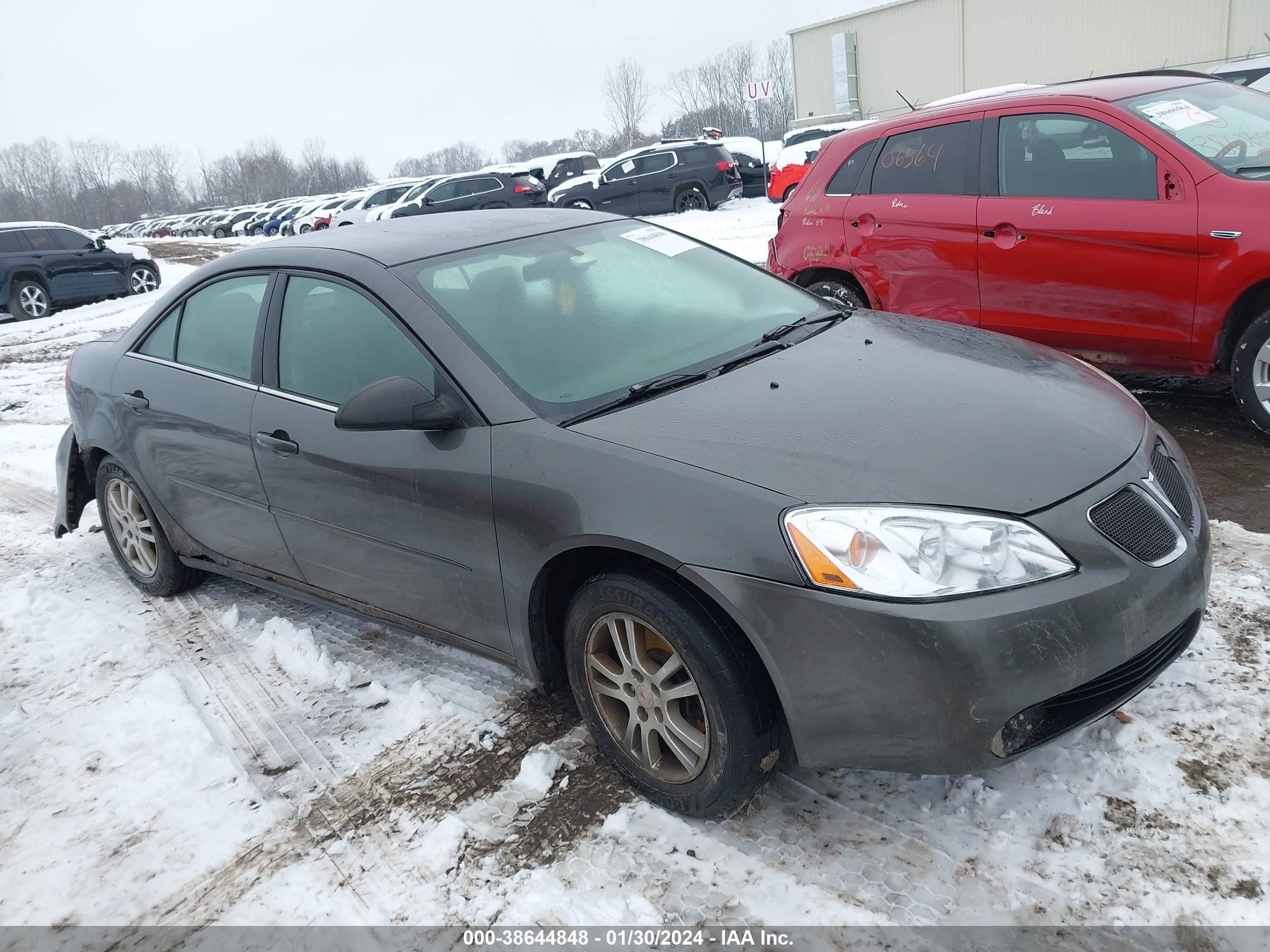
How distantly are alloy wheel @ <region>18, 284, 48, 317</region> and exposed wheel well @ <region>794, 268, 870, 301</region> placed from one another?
15.2 meters

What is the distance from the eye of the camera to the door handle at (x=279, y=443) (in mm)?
3340

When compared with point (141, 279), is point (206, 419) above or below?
above

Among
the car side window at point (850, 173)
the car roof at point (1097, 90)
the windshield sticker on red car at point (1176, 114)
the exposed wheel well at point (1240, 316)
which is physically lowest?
the exposed wheel well at point (1240, 316)

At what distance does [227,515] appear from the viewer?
3.82 metres

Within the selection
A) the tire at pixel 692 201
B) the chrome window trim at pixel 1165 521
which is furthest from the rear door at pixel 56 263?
the chrome window trim at pixel 1165 521

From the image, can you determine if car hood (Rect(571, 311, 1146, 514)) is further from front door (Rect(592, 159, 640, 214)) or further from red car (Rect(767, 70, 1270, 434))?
front door (Rect(592, 159, 640, 214))

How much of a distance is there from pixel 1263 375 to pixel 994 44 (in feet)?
124

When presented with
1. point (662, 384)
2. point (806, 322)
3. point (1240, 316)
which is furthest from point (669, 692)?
point (1240, 316)

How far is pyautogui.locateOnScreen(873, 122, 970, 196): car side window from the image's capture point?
18.0 ft

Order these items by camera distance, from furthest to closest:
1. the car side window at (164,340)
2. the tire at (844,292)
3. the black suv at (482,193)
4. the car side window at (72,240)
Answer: the black suv at (482,193) < the car side window at (72,240) < the tire at (844,292) < the car side window at (164,340)

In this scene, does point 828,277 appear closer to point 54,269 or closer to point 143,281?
point 54,269

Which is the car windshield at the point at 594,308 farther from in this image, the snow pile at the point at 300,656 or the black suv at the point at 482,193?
the black suv at the point at 482,193

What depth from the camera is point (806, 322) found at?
3498 mm

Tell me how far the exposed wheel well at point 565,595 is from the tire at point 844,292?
3.85 meters
